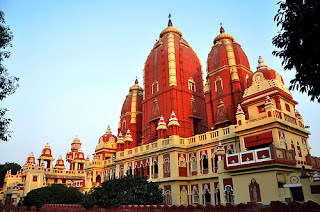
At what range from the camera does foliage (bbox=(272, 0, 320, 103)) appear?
708cm

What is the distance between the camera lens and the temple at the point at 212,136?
1596 cm

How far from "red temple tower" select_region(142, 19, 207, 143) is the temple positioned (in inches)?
4.9

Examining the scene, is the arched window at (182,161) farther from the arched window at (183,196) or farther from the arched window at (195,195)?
the arched window at (195,195)

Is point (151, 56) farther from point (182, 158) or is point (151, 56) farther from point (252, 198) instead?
point (252, 198)

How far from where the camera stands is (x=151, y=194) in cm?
1934

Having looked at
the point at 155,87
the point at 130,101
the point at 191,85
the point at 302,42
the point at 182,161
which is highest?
the point at 130,101

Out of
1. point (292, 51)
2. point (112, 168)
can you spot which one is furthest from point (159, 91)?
point (292, 51)

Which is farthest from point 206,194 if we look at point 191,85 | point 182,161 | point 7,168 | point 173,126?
point 7,168

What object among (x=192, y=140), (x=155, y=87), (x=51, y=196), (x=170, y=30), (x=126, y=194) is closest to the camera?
(x=126, y=194)

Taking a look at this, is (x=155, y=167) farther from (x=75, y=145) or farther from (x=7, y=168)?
(x=7, y=168)

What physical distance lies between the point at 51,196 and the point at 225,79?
2291 centimetres

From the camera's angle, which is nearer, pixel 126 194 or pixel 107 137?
pixel 126 194

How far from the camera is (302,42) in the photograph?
7723 millimetres

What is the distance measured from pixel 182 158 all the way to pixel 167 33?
17713mm
